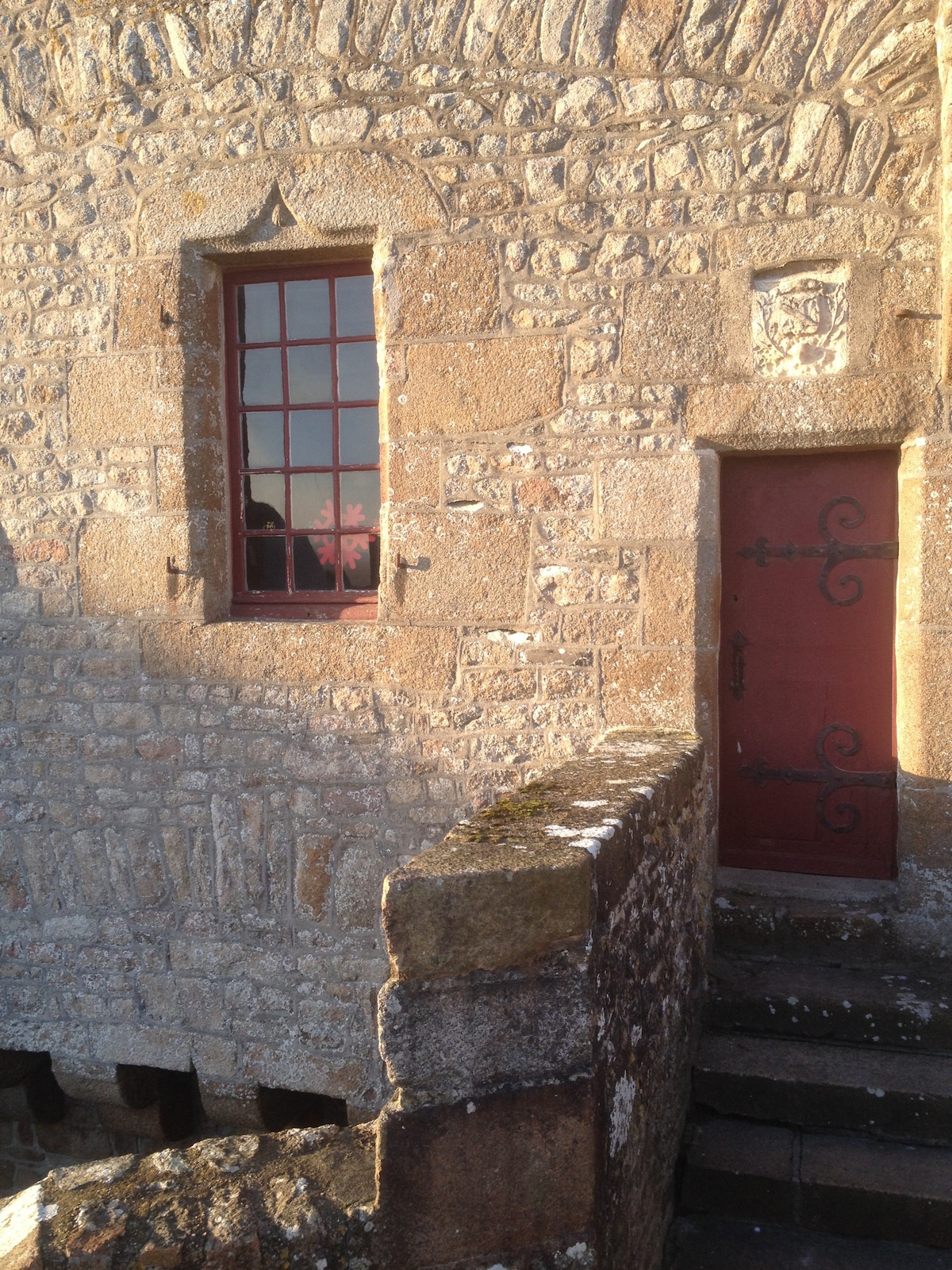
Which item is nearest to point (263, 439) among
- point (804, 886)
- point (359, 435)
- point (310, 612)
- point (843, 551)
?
point (359, 435)

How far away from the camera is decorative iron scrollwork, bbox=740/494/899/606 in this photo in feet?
11.5

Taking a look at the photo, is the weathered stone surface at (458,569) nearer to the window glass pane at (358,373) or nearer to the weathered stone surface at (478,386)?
the weathered stone surface at (478,386)

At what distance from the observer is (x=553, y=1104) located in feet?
5.58

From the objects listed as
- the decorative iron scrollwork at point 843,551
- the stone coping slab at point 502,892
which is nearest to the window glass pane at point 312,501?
the decorative iron scrollwork at point 843,551

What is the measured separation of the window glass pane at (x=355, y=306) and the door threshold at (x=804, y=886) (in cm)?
264

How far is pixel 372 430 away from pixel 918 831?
2.62 m

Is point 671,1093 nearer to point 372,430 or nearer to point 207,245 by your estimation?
point 372,430

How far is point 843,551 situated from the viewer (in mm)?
3533

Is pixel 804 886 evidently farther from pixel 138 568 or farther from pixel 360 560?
pixel 138 568

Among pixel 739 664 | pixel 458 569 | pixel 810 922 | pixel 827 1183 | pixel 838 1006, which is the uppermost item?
pixel 458 569

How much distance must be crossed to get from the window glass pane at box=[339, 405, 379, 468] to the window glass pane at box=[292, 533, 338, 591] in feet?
1.15

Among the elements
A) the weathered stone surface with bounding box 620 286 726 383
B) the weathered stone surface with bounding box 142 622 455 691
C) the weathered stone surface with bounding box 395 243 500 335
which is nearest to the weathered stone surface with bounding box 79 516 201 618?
the weathered stone surface with bounding box 142 622 455 691

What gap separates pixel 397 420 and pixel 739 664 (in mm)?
1627

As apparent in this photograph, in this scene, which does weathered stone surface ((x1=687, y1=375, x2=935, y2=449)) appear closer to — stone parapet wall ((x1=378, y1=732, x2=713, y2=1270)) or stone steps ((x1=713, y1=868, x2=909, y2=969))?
stone steps ((x1=713, y1=868, x2=909, y2=969))
